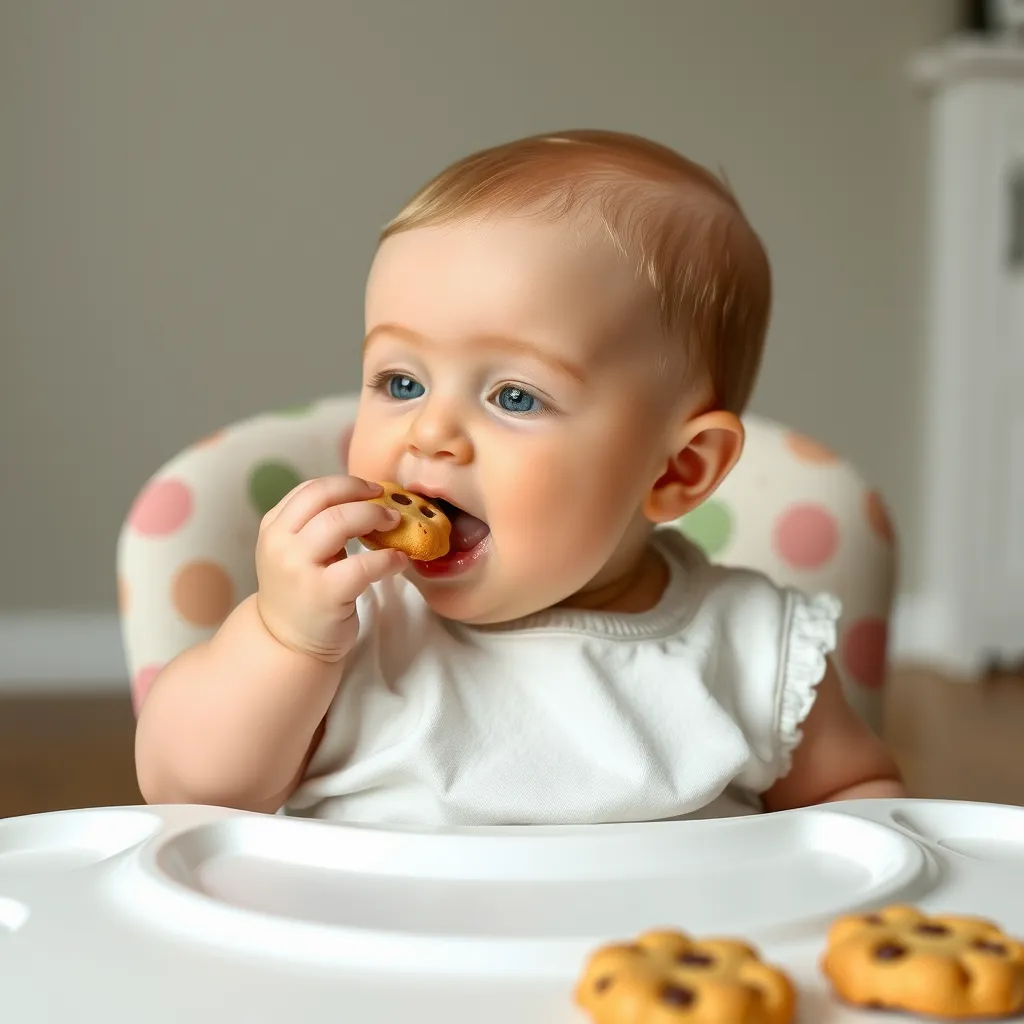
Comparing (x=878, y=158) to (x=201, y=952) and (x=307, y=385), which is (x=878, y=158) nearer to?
(x=307, y=385)

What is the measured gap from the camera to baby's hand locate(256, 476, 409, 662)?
2.11 feet

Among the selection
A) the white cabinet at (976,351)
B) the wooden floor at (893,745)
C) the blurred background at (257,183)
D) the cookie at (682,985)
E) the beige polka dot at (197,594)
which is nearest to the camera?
the cookie at (682,985)

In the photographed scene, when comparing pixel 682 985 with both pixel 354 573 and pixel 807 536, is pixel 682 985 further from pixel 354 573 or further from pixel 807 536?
pixel 807 536

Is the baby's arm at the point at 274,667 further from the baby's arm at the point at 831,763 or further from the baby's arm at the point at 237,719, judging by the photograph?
the baby's arm at the point at 831,763

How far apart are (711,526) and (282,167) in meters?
1.98

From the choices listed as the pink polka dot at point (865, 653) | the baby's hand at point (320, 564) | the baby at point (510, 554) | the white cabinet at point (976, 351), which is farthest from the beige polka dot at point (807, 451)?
the white cabinet at point (976, 351)

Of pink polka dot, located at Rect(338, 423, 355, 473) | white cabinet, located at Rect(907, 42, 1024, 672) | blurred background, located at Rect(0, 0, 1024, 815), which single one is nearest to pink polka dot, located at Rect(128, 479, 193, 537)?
pink polka dot, located at Rect(338, 423, 355, 473)

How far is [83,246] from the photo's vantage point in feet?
8.84

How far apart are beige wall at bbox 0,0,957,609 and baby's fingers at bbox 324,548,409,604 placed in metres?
2.19

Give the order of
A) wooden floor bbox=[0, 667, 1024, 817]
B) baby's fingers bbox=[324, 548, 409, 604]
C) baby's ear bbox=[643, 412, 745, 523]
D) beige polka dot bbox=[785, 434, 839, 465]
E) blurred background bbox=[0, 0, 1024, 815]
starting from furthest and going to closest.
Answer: blurred background bbox=[0, 0, 1024, 815] < wooden floor bbox=[0, 667, 1024, 817] < beige polka dot bbox=[785, 434, 839, 465] < baby's ear bbox=[643, 412, 745, 523] < baby's fingers bbox=[324, 548, 409, 604]

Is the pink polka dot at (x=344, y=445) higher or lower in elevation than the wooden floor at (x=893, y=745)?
higher

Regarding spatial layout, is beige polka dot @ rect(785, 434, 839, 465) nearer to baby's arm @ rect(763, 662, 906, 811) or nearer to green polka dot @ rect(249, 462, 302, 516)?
baby's arm @ rect(763, 662, 906, 811)

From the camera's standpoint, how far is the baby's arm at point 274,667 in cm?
65

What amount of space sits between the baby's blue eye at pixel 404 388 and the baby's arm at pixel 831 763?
31 centimetres
